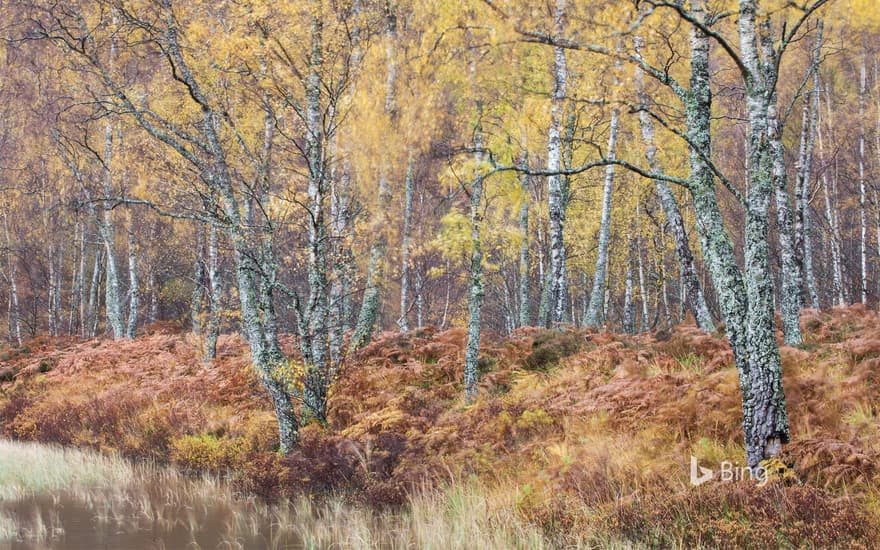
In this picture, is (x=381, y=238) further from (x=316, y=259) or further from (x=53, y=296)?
(x=53, y=296)

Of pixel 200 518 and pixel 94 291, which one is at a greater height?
pixel 94 291

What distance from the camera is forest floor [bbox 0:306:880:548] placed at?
5.03 m

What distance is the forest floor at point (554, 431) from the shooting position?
5.03 m

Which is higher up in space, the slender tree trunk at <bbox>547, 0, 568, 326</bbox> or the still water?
the slender tree trunk at <bbox>547, 0, 568, 326</bbox>

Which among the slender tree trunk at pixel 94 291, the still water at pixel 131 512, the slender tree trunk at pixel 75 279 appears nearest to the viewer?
the still water at pixel 131 512

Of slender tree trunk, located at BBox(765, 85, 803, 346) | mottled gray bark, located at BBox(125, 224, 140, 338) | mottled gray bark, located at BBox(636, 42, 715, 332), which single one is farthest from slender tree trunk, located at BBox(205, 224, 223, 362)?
slender tree trunk, located at BBox(765, 85, 803, 346)

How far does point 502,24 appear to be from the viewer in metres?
5.48

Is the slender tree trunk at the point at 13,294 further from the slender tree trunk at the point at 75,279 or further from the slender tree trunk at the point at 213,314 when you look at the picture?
the slender tree trunk at the point at 213,314

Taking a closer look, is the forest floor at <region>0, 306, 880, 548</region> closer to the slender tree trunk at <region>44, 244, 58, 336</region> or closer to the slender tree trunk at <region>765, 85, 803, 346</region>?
the slender tree trunk at <region>765, 85, 803, 346</region>

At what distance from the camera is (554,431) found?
748cm

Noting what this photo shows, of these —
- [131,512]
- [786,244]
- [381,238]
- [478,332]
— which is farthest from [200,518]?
[786,244]

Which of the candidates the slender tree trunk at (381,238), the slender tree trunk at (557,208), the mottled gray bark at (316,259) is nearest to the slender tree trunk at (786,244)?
the slender tree trunk at (557,208)

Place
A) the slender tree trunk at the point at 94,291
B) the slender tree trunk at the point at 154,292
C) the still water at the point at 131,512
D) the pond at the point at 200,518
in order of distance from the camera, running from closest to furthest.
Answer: the pond at the point at 200,518, the still water at the point at 131,512, the slender tree trunk at the point at 94,291, the slender tree trunk at the point at 154,292

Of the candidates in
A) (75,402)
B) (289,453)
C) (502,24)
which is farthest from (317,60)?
(75,402)
